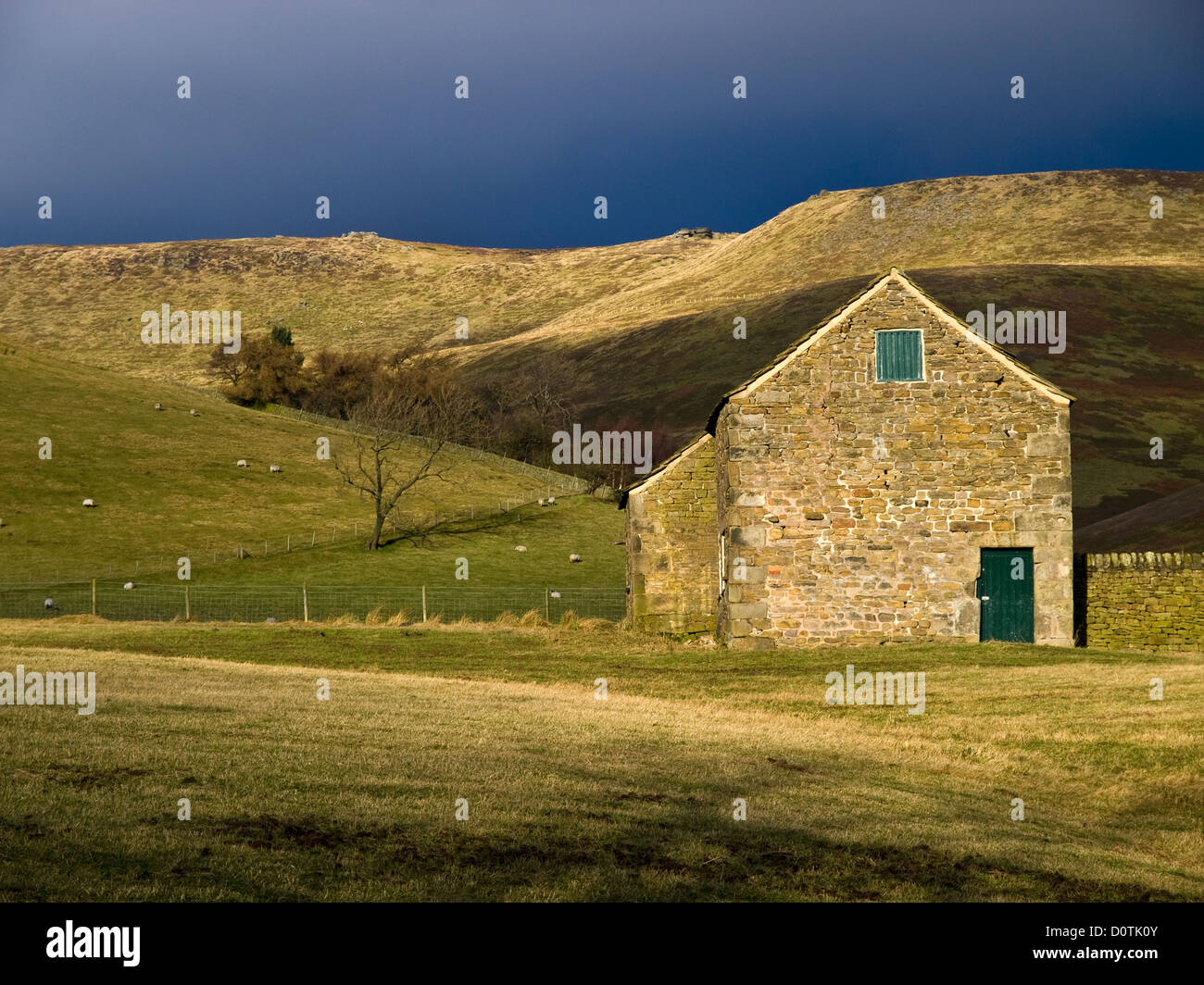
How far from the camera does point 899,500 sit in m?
31.0

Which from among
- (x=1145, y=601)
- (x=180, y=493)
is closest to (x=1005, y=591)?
(x=1145, y=601)

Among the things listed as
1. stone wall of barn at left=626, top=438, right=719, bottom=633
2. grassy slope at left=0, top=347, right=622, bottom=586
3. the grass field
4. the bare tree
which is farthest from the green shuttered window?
the bare tree

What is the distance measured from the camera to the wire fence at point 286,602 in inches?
1815

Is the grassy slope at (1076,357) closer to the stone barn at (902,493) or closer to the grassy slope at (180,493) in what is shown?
the grassy slope at (180,493)

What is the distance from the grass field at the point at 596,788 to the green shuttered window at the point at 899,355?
831 centimetres

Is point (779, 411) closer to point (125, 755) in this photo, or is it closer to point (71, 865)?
point (125, 755)

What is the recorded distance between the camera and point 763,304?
156375mm

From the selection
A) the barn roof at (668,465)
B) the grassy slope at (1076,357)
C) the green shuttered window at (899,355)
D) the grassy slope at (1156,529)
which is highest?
the grassy slope at (1076,357)

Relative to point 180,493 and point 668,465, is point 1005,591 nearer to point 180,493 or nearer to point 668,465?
point 668,465

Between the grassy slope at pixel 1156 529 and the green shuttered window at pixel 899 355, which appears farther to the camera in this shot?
the grassy slope at pixel 1156 529

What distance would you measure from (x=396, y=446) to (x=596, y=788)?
256 ft

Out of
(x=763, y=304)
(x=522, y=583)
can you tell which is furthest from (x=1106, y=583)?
(x=763, y=304)

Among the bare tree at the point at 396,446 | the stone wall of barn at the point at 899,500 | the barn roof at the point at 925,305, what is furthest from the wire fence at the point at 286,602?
the bare tree at the point at 396,446
